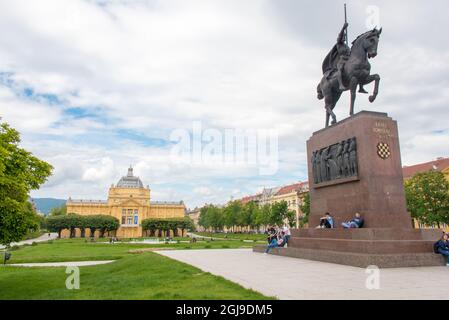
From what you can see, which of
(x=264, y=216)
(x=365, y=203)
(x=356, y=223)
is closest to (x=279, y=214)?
(x=264, y=216)

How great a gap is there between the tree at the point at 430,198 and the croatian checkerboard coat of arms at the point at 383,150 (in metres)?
37.1

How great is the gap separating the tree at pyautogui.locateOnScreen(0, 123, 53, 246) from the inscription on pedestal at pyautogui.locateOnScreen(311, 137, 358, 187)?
12995 millimetres

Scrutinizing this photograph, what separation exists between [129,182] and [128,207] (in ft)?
53.5

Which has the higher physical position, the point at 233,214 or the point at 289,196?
the point at 289,196

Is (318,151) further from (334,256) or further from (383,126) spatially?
(334,256)

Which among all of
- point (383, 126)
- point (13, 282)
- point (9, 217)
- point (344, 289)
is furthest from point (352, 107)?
point (13, 282)

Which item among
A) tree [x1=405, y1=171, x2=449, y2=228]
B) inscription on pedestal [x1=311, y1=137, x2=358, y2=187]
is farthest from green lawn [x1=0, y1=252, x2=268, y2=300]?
tree [x1=405, y1=171, x2=449, y2=228]

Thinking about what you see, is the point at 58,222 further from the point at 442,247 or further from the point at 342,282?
the point at 342,282

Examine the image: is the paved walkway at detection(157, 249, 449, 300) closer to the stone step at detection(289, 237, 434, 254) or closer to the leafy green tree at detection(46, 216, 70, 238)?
the stone step at detection(289, 237, 434, 254)

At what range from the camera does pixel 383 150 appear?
1534cm

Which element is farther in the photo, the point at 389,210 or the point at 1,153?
the point at 389,210

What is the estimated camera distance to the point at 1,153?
9.71 meters
